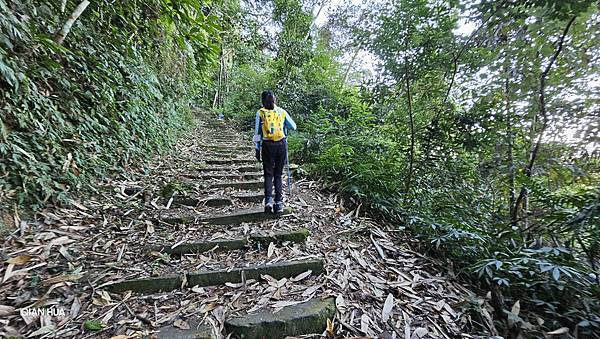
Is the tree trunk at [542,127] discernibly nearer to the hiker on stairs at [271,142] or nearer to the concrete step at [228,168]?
the hiker on stairs at [271,142]

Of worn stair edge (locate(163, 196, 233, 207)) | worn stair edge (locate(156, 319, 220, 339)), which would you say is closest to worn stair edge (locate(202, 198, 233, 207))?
worn stair edge (locate(163, 196, 233, 207))

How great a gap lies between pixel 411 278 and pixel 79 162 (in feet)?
12.5

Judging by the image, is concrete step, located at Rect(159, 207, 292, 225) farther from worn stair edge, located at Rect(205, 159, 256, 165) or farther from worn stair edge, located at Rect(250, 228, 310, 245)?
worn stair edge, located at Rect(205, 159, 256, 165)

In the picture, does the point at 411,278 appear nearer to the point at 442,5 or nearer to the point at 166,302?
the point at 166,302

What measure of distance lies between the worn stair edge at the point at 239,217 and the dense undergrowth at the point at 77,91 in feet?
4.99

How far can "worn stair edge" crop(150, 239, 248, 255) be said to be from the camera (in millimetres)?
2521

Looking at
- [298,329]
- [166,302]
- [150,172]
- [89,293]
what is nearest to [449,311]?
[298,329]

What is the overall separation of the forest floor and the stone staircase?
0.01 meters

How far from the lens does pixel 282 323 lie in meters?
1.72

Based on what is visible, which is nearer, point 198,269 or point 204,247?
point 198,269

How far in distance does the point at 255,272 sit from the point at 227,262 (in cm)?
35

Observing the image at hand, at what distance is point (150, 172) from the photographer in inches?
170

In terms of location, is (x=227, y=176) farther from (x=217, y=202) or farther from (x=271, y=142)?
(x=271, y=142)

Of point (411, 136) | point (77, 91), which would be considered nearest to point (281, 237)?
point (411, 136)
